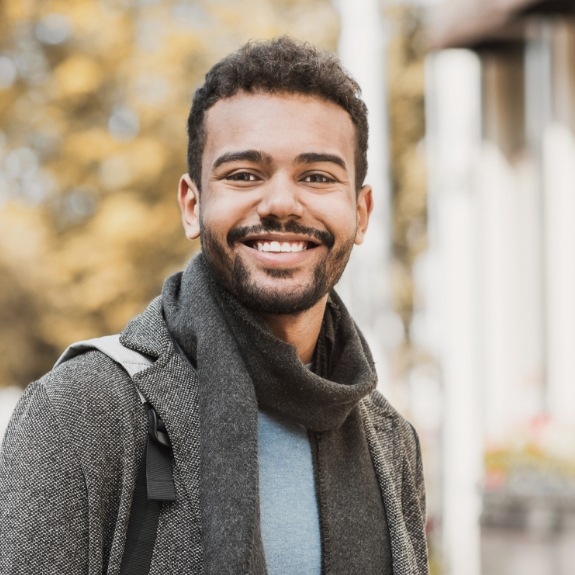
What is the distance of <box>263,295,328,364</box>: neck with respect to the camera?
244 centimetres

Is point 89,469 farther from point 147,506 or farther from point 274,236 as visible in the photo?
point 274,236

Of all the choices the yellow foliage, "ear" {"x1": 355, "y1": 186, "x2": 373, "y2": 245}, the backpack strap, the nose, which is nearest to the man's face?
the nose

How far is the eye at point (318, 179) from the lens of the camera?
2396 mm

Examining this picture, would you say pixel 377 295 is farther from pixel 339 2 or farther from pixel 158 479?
pixel 158 479

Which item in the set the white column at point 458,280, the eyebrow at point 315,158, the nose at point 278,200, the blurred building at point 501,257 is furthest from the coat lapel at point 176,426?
the white column at point 458,280

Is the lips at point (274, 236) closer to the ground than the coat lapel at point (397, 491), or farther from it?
farther from it

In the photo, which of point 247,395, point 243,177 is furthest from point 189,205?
point 247,395

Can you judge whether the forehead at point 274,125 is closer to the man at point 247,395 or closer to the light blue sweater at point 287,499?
the man at point 247,395

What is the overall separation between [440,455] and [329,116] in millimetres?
9012

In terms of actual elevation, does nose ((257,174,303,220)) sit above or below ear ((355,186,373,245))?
below

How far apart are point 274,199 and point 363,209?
1.27 feet

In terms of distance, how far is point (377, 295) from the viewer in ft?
30.2

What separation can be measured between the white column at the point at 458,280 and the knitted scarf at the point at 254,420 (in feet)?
26.8

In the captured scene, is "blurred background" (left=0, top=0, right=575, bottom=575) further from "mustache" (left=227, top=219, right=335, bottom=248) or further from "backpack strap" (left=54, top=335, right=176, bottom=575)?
"backpack strap" (left=54, top=335, right=176, bottom=575)
